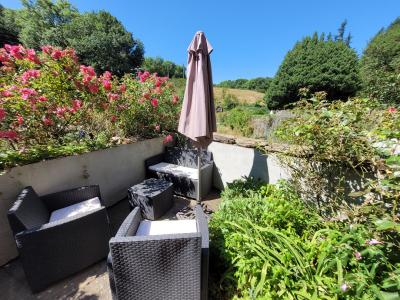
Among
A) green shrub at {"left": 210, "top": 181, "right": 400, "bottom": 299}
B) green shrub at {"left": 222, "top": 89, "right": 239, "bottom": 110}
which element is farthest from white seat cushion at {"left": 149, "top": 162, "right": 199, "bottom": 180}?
green shrub at {"left": 222, "top": 89, "right": 239, "bottom": 110}

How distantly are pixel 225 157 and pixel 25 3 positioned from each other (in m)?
32.7

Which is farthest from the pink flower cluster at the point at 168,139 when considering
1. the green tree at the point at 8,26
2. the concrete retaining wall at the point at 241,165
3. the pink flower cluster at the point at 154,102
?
the green tree at the point at 8,26

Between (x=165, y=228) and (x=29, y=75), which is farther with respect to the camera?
(x=29, y=75)

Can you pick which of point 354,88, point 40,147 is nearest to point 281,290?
point 40,147

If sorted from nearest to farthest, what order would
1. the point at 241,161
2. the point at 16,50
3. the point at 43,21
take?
the point at 16,50, the point at 241,161, the point at 43,21

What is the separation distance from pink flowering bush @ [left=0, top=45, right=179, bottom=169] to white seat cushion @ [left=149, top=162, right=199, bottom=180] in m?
1.02

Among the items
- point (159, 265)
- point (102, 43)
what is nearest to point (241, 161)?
point (159, 265)

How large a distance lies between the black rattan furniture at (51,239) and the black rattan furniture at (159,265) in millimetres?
826

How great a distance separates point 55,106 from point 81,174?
135 centimetres

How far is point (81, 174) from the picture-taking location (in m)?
3.33

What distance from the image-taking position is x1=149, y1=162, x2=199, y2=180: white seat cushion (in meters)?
4.09

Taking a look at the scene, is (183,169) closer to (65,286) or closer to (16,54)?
(65,286)

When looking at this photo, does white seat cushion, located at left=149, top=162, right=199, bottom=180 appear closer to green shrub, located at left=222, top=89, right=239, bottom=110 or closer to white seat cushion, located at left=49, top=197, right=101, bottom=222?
white seat cushion, located at left=49, top=197, right=101, bottom=222

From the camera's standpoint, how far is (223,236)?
83.5 inches
